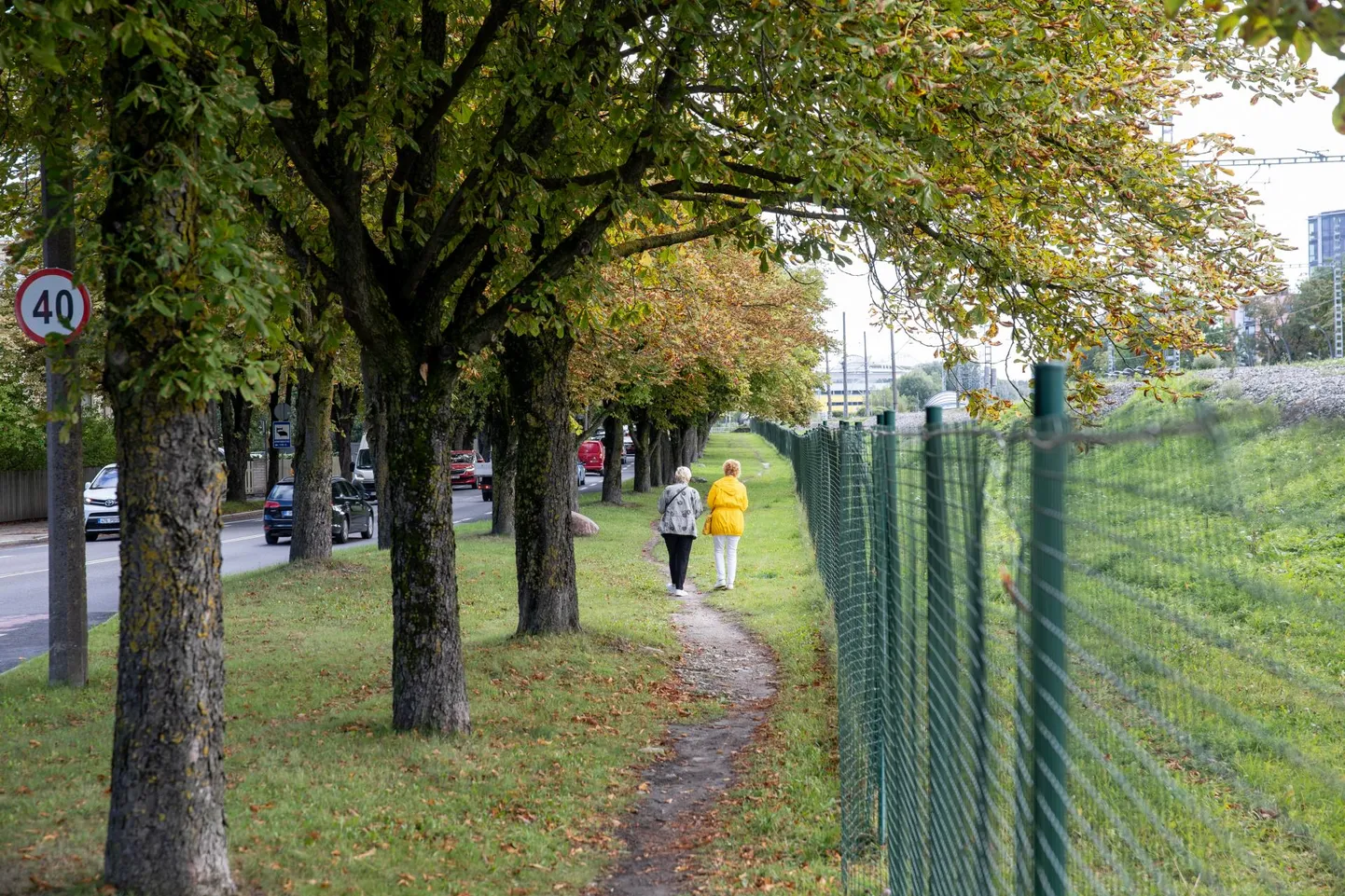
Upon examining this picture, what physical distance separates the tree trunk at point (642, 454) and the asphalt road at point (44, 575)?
8.01 meters

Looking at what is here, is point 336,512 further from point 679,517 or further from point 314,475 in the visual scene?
point 679,517

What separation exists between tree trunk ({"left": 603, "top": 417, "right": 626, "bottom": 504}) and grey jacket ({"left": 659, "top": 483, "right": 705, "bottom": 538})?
714 inches

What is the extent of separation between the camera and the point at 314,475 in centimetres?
1753

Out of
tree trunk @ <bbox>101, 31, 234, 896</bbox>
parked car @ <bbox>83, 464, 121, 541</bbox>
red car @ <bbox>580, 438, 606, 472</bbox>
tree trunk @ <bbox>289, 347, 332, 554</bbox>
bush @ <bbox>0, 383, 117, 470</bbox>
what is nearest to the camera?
tree trunk @ <bbox>101, 31, 234, 896</bbox>

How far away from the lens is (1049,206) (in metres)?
8.23

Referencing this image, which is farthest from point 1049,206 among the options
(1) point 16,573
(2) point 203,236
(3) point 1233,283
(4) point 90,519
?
(4) point 90,519

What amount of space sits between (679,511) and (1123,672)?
1399 cm

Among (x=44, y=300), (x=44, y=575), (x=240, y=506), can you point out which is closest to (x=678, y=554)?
(x=44, y=300)

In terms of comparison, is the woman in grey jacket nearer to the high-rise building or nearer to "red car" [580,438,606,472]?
"red car" [580,438,606,472]

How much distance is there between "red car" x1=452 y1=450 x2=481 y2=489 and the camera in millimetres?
53781

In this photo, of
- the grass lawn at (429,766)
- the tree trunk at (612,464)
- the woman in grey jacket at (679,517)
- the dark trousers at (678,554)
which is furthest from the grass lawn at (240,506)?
the grass lawn at (429,766)

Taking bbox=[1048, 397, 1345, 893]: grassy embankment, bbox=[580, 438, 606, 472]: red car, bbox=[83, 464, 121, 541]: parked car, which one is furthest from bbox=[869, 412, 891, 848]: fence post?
bbox=[580, 438, 606, 472]: red car

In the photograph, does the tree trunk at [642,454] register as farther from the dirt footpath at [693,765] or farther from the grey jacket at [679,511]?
the dirt footpath at [693,765]

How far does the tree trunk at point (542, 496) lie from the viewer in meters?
11.5
